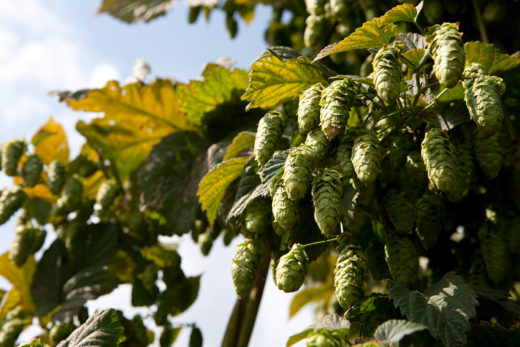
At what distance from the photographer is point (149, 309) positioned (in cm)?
182

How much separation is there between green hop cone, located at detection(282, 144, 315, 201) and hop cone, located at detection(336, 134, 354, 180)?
5cm

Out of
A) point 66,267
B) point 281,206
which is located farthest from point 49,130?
point 281,206

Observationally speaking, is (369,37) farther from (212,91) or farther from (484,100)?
(212,91)

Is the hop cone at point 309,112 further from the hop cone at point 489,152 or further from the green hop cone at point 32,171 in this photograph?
the green hop cone at point 32,171

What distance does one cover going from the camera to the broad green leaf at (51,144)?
2039 mm

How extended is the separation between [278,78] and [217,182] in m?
0.27

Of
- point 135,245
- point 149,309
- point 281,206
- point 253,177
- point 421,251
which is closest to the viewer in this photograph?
point 281,206

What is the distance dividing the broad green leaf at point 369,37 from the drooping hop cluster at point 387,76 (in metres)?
0.08

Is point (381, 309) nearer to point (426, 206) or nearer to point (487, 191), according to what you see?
point (426, 206)

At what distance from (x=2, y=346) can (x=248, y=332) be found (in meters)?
0.71

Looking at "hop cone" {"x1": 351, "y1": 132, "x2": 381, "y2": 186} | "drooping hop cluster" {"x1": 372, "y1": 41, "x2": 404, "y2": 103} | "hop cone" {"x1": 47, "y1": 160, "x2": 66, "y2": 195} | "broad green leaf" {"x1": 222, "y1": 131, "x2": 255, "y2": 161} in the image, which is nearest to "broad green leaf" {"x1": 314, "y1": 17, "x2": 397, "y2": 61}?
"drooping hop cluster" {"x1": 372, "y1": 41, "x2": 404, "y2": 103}

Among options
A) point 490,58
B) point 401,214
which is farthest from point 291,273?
point 490,58

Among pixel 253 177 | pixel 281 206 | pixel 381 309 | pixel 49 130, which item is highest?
pixel 49 130

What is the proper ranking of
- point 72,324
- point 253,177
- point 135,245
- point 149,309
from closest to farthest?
1. point 253,177
2. point 72,324
3. point 149,309
4. point 135,245
